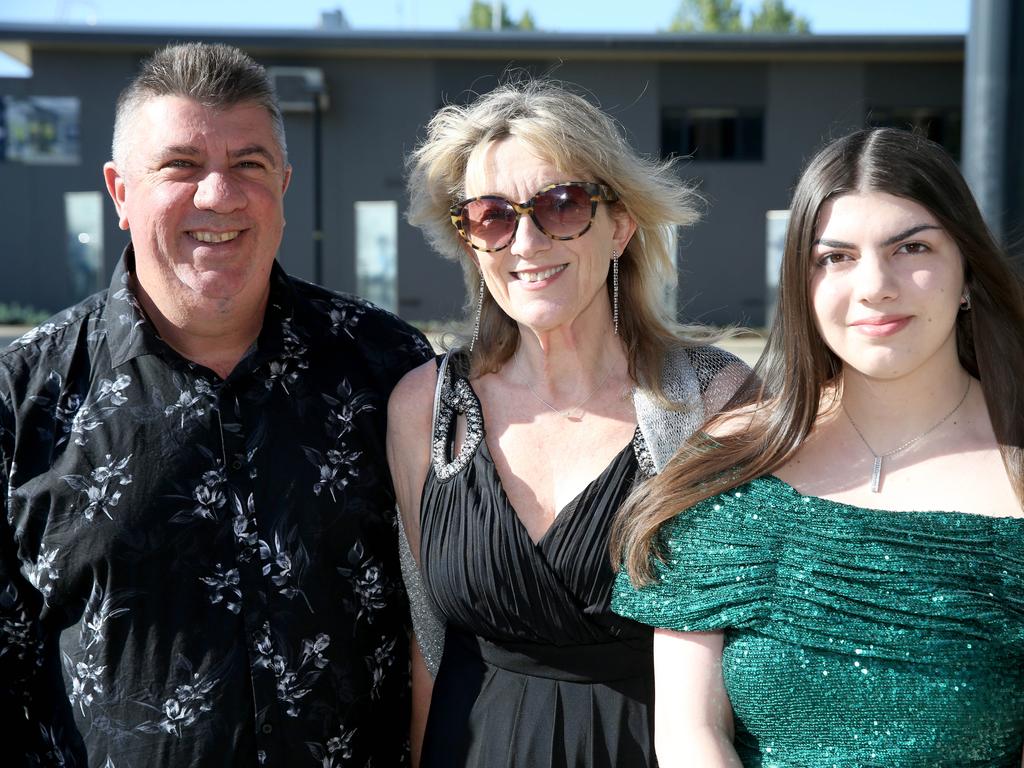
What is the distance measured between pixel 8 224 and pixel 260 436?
20622 mm

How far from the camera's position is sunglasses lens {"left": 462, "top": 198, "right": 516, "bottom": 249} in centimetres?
275

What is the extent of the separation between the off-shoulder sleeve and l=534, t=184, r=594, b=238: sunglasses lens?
867mm

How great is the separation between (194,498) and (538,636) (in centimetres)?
89

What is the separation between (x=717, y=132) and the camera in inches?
843

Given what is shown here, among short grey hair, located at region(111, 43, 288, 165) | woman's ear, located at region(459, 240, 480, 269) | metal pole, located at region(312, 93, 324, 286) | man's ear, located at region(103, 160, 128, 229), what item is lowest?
woman's ear, located at region(459, 240, 480, 269)

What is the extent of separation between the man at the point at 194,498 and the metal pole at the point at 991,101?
2.19m

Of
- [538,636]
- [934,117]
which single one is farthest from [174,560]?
[934,117]

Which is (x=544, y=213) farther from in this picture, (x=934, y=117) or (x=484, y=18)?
(x=484, y=18)

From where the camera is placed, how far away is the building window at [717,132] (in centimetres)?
2138

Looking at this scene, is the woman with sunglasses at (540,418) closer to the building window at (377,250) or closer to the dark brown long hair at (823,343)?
the dark brown long hair at (823,343)

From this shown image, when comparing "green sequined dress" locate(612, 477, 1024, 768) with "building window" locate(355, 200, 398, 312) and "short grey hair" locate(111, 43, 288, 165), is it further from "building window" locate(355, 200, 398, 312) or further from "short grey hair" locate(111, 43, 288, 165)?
"building window" locate(355, 200, 398, 312)

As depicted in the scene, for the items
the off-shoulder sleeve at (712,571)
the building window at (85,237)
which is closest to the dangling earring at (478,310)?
the off-shoulder sleeve at (712,571)

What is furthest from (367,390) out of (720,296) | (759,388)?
(720,296)

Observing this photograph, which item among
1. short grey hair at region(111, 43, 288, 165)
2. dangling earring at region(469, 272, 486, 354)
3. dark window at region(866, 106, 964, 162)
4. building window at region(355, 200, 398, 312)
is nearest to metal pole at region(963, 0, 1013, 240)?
dangling earring at region(469, 272, 486, 354)
